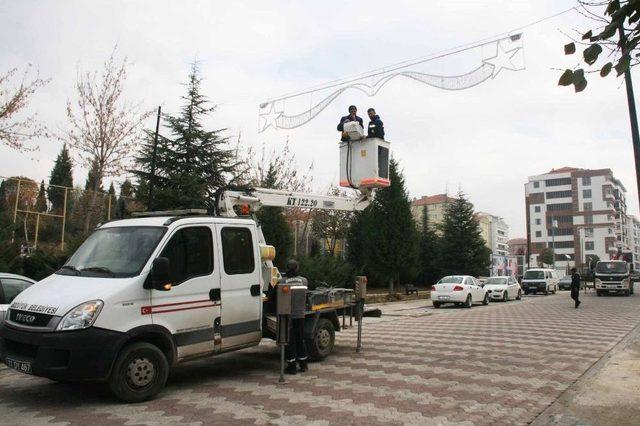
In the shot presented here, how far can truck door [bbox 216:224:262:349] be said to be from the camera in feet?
24.6

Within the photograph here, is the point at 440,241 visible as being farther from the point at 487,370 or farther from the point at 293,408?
the point at 293,408

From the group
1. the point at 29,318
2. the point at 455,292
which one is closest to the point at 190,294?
the point at 29,318

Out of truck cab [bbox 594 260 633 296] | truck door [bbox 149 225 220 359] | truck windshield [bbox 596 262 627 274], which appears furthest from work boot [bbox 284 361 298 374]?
truck windshield [bbox 596 262 627 274]

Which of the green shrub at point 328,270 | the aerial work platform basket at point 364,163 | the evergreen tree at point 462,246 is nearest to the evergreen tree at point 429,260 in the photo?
the evergreen tree at point 462,246

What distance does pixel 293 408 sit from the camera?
6184 millimetres

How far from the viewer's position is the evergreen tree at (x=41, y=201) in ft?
63.0

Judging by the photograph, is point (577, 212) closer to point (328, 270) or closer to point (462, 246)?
point (462, 246)

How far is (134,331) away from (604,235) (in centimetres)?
12180

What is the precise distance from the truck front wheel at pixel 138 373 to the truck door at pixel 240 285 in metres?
1.15

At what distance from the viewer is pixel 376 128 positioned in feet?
33.1

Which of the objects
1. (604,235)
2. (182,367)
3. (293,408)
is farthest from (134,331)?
(604,235)

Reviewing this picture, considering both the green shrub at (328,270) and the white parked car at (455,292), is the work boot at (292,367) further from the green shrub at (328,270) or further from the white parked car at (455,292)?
the white parked car at (455,292)

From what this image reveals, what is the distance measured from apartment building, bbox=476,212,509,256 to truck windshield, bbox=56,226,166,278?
11822 cm

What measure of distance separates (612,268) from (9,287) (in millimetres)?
35168
